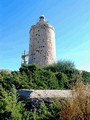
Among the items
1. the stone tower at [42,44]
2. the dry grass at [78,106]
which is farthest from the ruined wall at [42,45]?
the dry grass at [78,106]

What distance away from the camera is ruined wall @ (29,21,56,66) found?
2395cm

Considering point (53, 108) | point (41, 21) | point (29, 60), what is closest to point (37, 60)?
point (29, 60)

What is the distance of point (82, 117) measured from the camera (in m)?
4.70

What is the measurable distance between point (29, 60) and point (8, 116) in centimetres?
2005

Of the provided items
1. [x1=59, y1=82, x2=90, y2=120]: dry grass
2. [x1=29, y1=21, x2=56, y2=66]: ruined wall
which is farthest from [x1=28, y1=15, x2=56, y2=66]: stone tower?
[x1=59, y1=82, x2=90, y2=120]: dry grass

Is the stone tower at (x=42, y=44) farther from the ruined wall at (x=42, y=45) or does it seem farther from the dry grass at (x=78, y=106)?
the dry grass at (x=78, y=106)

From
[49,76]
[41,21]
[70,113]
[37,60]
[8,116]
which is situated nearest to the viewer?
[70,113]

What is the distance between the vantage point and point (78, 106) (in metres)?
4.76

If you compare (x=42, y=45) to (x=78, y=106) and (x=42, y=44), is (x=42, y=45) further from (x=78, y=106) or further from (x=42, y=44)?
(x=78, y=106)

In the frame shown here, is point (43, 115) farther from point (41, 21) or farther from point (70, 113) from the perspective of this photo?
point (41, 21)

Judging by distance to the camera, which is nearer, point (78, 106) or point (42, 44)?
point (78, 106)

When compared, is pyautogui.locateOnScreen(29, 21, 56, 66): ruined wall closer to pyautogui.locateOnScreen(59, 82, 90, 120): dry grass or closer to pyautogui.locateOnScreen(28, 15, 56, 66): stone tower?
pyautogui.locateOnScreen(28, 15, 56, 66): stone tower

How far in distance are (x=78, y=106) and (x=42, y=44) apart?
64.6 ft

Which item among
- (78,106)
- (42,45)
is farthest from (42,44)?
(78,106)
